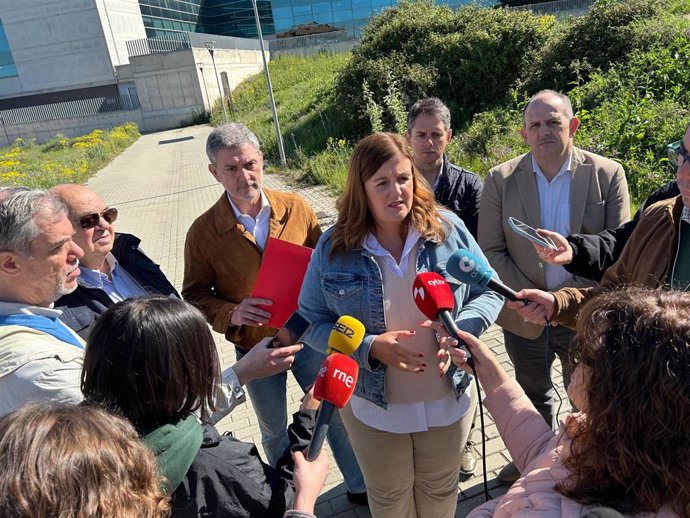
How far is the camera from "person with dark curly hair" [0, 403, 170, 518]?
2.88ft

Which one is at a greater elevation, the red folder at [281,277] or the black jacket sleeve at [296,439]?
the red folder at [281,277]

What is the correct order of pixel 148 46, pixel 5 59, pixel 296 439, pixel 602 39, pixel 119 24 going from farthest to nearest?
pixel 148 46 → pixel 5 59 → pixel 119 24 → pixel 602 39 → pixel 296 439

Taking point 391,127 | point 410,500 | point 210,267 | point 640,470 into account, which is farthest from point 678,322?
point 391,127

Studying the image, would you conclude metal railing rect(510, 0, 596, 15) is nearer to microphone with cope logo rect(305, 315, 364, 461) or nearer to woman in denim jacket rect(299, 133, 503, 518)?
woman in denim jacket rect(299, 133, 503, 518)

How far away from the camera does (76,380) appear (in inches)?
59.1

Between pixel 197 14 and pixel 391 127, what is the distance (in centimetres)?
4617

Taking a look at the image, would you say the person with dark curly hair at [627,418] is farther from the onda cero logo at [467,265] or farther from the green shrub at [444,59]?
the green shrub at [444,59]

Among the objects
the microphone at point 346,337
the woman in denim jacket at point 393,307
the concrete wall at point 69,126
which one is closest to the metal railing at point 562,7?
the woman in denim jacket at point 393,307

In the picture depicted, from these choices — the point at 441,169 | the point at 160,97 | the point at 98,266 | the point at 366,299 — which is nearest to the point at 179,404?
the point at 366,299

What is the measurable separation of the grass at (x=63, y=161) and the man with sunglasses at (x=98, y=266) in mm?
10573

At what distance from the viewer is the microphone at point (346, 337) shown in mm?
1683

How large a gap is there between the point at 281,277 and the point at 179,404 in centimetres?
100

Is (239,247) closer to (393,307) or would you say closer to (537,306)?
(393,307)

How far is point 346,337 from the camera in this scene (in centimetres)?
169
